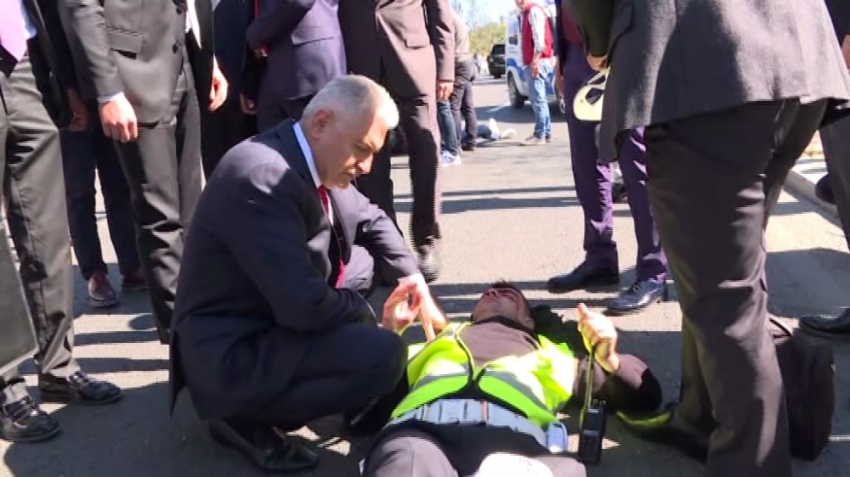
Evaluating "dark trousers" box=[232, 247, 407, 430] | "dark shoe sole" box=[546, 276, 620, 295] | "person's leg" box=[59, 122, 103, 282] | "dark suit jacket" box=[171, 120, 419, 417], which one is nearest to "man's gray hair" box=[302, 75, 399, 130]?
"dark suit jacket" box=[171, 120, 419, 417]

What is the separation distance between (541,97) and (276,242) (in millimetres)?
9633

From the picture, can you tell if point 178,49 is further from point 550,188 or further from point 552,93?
point 552,93

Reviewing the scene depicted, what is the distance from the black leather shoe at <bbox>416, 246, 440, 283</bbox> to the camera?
17.4ft

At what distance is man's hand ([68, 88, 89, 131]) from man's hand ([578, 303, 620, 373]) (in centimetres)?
206

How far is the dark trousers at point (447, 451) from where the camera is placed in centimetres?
253

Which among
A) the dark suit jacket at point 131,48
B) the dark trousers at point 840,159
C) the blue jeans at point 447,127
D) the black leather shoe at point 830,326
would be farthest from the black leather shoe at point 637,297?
the blue jeans at point 447,127

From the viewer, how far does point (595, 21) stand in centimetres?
254

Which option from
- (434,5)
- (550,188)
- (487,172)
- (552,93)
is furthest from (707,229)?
(552,93)

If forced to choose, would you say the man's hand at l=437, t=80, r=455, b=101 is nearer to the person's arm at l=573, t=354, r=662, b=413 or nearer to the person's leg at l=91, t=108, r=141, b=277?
the person's leg at l=91, t=108, r=141, b=277

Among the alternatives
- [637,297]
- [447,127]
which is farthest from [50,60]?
[447,127]

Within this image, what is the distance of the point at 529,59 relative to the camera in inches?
478

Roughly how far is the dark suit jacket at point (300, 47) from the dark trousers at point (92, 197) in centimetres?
122

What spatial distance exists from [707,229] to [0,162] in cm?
234

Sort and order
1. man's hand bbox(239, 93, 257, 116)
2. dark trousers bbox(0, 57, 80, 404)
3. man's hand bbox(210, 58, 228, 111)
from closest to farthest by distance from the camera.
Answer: dark trousers bbox(0, 57, 80, 404)
man's hand bbox(210, 58, 228, 111)
man's hand bbox(239, 93, 257, 116)
